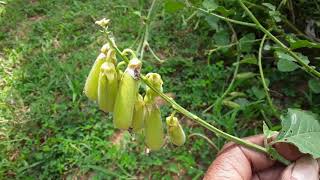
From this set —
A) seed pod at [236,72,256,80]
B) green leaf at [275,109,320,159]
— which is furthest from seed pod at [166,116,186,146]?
seed pod at [236,72,256,80]

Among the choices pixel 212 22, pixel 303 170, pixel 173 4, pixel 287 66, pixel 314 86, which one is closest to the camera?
pixel 303 170

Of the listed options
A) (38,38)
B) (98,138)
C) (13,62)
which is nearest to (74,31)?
(38,38)

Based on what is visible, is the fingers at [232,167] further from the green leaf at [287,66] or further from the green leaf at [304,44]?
the green leaf at [287,66]

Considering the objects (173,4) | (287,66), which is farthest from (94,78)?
(287,66)

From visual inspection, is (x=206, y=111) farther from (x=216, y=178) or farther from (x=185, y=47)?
(x=216, y=178)

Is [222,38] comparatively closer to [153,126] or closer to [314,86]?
[314,86]

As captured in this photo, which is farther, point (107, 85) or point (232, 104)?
point (232, 104)
